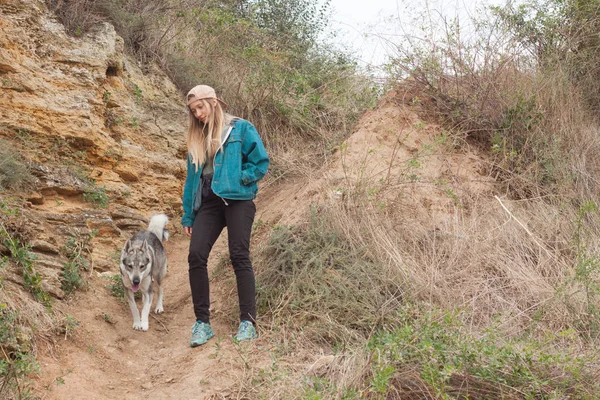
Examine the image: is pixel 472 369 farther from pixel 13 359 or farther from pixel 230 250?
pixel 13 359

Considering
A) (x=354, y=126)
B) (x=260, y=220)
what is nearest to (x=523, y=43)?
(x=354, y=126)

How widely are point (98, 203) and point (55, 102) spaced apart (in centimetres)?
142

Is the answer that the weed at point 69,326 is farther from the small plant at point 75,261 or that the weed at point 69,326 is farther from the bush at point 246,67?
the bush at point 246,67

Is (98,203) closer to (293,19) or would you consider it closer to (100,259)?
(100,259)

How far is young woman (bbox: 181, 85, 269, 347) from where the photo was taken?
4973mm

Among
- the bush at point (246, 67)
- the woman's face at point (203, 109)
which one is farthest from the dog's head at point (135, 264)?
the bush at point (246, 67)

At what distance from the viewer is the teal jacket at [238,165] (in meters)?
4.94

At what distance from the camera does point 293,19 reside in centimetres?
1252

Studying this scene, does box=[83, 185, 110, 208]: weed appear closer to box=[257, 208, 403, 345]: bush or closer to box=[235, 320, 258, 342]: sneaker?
box=[257, 208, 403, 345]: bush

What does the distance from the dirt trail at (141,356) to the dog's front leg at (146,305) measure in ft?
0.27

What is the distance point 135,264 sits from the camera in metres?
5.81

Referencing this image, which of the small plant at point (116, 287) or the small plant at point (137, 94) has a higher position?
the small plant at point (137, 94)

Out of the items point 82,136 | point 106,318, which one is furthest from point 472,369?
point 82,136

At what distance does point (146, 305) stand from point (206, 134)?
196 cm
